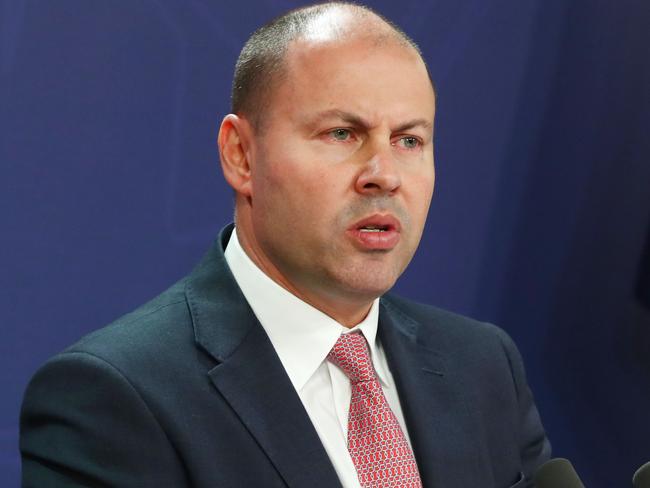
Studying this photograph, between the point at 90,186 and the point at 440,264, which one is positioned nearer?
the point at 90,186

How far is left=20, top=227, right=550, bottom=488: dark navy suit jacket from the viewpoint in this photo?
1.29 metres

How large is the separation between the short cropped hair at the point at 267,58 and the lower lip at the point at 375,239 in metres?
0.20

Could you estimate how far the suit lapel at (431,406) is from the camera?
148 cm

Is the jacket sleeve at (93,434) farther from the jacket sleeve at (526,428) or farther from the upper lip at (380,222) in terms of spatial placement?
the jacket sleeve at (526,428)

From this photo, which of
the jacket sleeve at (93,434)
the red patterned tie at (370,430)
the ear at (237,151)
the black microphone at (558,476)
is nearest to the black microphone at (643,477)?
the black microphone at (558,476)

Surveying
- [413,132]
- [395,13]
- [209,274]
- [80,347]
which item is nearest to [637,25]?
[395,13]

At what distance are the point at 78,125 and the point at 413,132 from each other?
769 millimetres

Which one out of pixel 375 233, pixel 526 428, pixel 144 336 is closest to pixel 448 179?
pixel 526 428

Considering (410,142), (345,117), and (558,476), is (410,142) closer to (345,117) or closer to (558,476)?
(345,117)

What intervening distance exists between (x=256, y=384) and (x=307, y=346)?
94 mm

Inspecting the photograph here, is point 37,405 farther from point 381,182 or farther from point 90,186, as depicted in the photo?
point 90,186

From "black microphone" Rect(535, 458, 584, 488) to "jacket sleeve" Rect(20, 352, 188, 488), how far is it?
0.43 metres

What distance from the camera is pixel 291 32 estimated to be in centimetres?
147

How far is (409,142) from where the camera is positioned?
1.46 meters
